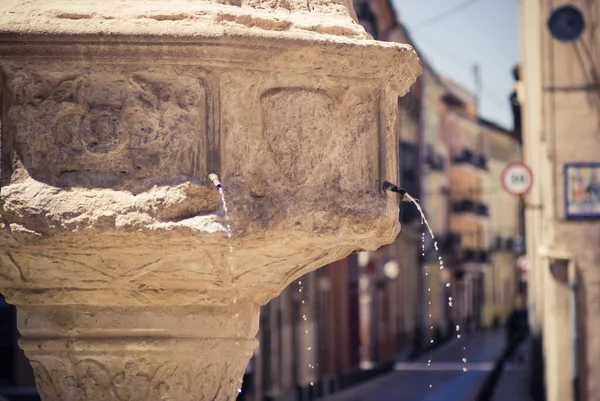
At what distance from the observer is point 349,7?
3910mm

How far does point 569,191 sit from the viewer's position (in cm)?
1573

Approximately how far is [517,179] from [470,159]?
140ft

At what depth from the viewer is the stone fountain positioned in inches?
130

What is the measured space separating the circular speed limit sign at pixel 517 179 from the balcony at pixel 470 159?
40680 millimetres

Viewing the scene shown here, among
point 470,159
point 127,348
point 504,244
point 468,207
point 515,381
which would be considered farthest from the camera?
point 504,244

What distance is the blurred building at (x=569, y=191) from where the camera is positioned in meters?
15.2

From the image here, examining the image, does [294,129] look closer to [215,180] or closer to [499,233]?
[215,180]

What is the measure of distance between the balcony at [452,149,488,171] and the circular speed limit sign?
40.7 m

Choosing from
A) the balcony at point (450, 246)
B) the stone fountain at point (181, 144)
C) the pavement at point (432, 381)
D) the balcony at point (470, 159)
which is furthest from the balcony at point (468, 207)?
the stone fountain at point (181, 144)

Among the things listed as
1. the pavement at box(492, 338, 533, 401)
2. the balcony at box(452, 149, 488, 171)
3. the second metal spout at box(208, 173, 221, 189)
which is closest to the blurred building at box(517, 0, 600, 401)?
the pavement at box(492, 338, 533, 401)

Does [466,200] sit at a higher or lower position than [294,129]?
higher

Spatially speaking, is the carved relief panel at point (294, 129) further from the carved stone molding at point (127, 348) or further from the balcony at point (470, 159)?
the balcony at point (470, 159)

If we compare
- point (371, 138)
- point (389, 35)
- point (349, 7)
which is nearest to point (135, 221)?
point (371, 138)

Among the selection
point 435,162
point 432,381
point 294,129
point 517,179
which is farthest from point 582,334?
point 435,162
